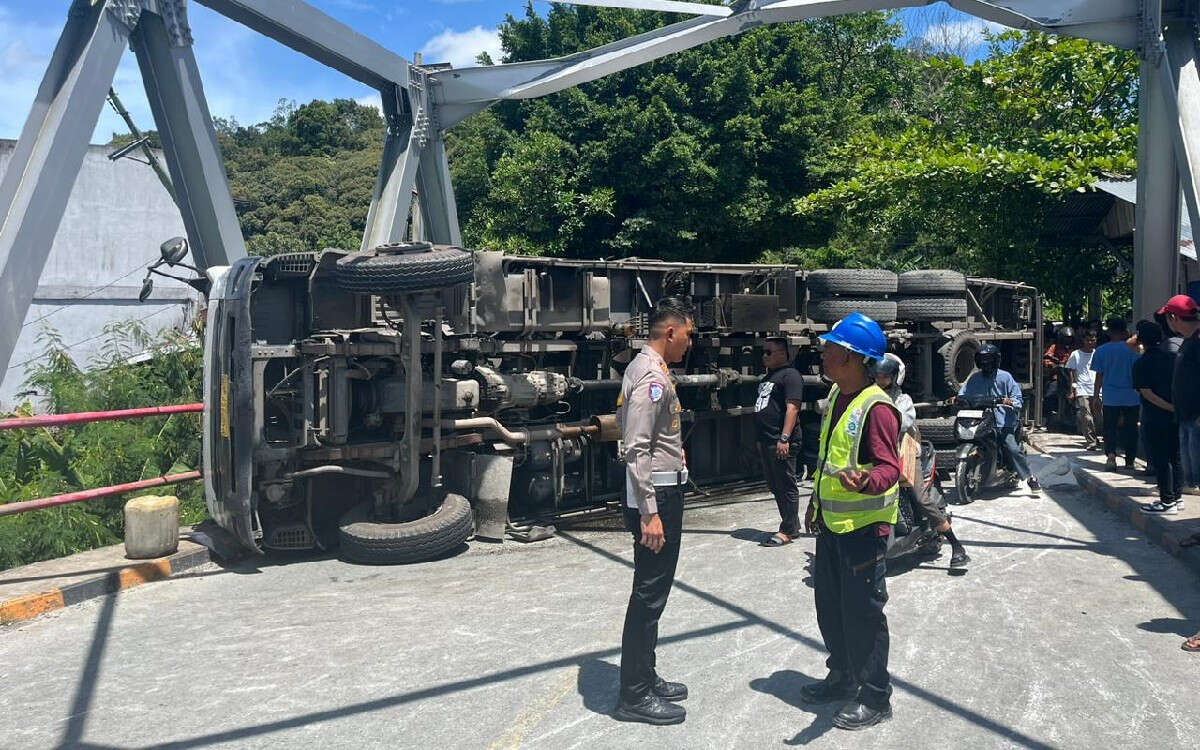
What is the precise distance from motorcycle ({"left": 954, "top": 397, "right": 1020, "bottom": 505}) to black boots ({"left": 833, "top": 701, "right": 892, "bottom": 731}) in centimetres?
620

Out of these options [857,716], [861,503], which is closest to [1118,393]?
[861,503]

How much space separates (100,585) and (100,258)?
23.7m

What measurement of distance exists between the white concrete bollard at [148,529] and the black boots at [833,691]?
218 inches

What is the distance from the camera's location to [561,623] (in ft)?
20.0

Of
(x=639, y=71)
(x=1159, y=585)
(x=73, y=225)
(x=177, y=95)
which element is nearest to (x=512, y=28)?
(x=639, y=71)

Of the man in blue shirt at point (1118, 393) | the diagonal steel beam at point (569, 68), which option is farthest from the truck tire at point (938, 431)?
the diagonal steel beam at point (569, 68)

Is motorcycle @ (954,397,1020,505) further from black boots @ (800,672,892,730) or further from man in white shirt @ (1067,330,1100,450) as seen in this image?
black boots @ (800,672,892,730)

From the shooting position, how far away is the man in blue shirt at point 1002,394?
33.3ft

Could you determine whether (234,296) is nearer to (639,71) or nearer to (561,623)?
(561,623)

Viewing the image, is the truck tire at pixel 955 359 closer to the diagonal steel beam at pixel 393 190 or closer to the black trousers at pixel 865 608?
the diagonal steel beam at pixel 393 190

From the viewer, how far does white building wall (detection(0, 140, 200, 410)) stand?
1051 inches

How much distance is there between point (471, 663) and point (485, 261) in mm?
4341

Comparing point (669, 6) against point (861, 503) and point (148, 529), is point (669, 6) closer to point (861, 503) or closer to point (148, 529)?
point (148, 529)

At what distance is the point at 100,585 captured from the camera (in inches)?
282
